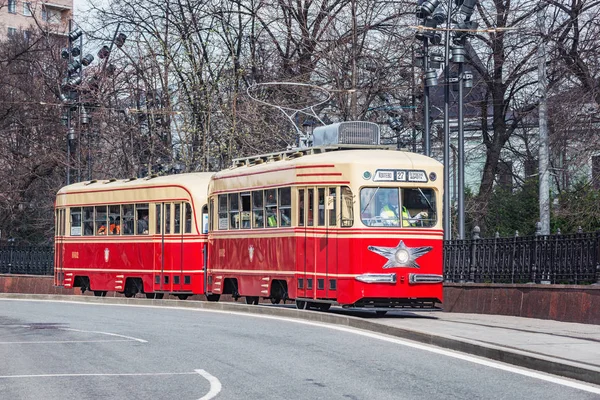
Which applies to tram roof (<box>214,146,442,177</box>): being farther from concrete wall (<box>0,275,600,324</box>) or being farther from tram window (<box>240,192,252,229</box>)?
concrete wall (<box>0,275,600,324</box>)

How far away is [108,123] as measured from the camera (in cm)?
4841

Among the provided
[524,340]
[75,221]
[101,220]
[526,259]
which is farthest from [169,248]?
[524,340]

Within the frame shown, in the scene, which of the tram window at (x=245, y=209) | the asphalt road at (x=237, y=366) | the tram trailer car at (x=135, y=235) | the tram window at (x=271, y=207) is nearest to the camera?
the asphalt road at (x=237, y=366)

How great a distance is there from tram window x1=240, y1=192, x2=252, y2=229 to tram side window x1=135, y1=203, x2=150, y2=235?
571cm

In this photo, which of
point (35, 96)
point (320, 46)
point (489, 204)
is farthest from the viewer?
point (35, 96)

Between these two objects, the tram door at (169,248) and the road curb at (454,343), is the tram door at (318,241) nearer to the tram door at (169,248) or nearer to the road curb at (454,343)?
the road curb at (454,343)

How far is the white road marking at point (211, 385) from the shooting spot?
10.7 m

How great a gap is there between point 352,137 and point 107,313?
6.05m

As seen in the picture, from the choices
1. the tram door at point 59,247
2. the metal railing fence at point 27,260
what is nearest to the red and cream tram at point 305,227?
the tram door at point 59,247

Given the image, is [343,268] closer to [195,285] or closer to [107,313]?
[107,313]

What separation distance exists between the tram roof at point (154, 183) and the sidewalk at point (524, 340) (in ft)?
32.2

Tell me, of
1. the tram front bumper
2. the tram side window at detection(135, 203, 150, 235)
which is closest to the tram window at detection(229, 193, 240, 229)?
the tram side window at detection(135, 203, 150, 235)

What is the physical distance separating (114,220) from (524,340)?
61.4 ft

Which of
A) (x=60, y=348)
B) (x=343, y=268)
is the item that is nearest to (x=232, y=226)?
(x=343, y=268)
